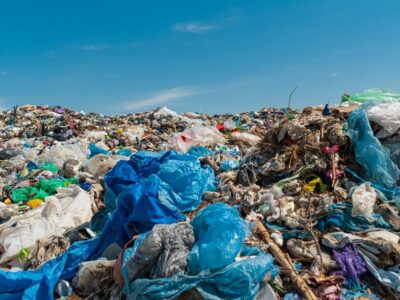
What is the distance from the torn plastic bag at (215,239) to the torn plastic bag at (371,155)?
229 cm

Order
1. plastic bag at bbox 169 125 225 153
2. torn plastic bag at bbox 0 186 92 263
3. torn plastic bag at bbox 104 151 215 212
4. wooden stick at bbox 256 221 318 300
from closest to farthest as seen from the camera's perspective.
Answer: wooden stick at bbox 256 221 318 300 → torn plastic bag at bbox 0 186 92 263 → torn plastic bag at bbox 104 151 215 212 → plastic bag at bbox 169 125 225 153

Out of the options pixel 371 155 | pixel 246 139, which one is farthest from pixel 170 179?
pixel 246 139

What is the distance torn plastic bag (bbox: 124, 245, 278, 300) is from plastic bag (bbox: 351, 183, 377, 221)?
1.52 metres

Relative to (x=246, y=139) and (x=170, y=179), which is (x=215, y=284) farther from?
(x=246, y=139)

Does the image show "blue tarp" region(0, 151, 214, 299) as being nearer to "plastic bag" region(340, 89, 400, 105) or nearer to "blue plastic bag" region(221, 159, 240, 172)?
"blue plastic bag" region(221, 159, 240, 172)

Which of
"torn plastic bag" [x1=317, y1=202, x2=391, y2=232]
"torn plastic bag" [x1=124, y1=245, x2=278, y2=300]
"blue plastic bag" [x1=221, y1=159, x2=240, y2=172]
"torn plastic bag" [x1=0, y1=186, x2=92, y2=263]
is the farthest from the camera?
"blue plastic bag" [x1=221, y1=159, x2=240, y2=172]

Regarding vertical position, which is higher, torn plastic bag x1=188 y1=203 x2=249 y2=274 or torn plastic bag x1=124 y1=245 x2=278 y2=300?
torn plastic bag x1=188 y1=203 x2=249 y2=274

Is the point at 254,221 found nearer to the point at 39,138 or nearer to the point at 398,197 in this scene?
the point at 398,197

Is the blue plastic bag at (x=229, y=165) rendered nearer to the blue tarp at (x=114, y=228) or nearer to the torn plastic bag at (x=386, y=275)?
the blue tarp at (x=114, y=228)

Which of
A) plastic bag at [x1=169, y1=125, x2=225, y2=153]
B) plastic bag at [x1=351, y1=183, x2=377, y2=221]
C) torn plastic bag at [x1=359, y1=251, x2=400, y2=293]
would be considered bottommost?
torn plastic bag at [x1=359, y1=251, x2=400, y2=293]

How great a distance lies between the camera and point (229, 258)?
99.5 inches

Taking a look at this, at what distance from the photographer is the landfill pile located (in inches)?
103

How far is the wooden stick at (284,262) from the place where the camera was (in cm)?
A: 275

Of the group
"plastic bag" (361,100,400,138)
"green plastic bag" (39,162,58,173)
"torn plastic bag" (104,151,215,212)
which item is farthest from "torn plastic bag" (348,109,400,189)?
"green plastic bag" (39,162,58,173)
